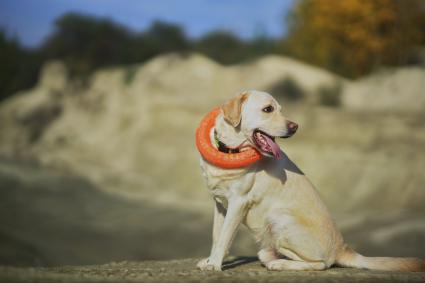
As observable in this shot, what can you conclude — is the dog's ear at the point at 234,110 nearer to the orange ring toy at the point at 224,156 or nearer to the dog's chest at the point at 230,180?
the orange ring toy at the point at 224,156

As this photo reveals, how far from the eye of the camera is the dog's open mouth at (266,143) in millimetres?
8914

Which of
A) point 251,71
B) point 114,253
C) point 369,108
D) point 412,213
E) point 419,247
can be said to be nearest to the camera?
point 419,247

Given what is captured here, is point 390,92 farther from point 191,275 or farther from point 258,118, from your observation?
point 191,275

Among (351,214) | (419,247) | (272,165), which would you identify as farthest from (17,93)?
(272,165)

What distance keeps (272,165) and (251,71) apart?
95.3 ft

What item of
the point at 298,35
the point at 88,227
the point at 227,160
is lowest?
the point at 227,160

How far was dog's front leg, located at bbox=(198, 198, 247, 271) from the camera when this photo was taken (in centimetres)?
891

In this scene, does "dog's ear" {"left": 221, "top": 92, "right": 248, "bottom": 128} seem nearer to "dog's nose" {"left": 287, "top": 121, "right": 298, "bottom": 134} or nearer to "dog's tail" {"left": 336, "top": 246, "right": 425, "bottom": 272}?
"dog's nose" {"left": 287, "top": 121, "right": 298, "bottom": 134}

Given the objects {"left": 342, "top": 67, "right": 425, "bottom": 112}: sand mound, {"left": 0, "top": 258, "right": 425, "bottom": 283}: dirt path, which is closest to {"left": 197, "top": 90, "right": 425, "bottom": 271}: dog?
{"left": 0, "top": 258, "right": 425, "bottom": 283}: dirt path

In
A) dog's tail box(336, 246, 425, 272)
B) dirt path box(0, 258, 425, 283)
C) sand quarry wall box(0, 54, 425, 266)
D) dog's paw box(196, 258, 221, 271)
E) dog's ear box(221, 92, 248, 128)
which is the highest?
sand quarry wall box(0, 54, 425, 266)

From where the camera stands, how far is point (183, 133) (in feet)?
114

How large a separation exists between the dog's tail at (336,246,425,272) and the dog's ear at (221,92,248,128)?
235 cm

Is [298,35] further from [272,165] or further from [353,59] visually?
[272,165]

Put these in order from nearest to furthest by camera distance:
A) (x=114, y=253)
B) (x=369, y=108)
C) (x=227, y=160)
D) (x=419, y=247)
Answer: (x=227, y=160) < (x=419, y=247) < (x=114, y=253) < (x=369, y=108)
